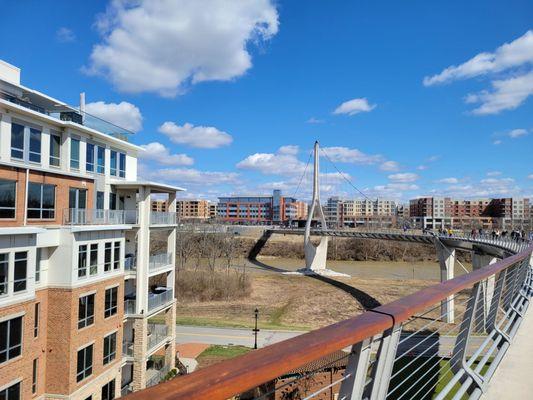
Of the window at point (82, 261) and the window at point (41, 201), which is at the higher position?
the window at point (41, 201)

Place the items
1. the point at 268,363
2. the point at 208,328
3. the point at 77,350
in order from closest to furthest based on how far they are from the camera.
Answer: the point at 268,363, the point at 77,350, the point at 208,328

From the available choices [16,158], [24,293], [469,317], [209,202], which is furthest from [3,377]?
[209,202]

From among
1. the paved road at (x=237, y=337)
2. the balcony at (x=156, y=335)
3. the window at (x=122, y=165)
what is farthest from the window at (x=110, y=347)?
the paved road at (x=237, y=337)

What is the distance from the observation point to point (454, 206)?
491ft

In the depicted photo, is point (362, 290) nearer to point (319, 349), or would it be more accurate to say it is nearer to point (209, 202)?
point (319, 349)

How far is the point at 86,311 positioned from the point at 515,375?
44.2 feet

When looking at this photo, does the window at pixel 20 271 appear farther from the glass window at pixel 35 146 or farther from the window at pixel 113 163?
the window at pixel 113 163

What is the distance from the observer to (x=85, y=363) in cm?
1384

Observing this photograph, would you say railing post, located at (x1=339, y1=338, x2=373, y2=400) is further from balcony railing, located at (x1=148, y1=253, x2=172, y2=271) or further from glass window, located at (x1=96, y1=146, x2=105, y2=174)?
glass window, located at (x1=96, y1=146, x2=105, y2=174)

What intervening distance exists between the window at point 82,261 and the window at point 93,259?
0.34 metres

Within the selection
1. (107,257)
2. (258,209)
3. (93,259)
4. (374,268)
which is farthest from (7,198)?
(258,209)

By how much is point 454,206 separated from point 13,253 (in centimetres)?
15875

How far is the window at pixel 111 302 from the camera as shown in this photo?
15164mm

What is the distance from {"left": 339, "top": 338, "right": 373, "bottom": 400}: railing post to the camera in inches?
68.1
